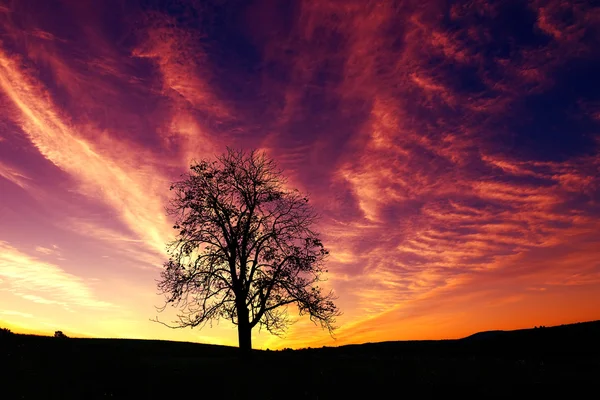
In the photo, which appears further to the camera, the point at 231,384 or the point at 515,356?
the point at 515,356

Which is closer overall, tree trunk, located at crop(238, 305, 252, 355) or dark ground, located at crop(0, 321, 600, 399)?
dark ground, located at crop(0, 321, 600, 399)

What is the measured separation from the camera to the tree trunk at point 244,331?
91.0 feet

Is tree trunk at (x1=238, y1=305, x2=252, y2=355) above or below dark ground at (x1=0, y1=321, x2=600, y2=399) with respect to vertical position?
above

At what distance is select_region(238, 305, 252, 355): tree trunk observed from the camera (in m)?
27.8

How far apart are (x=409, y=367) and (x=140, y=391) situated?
573 inches

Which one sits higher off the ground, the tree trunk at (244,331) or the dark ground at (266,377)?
the tree trunk at (244,331)

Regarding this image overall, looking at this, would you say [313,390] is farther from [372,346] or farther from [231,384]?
[372,346]

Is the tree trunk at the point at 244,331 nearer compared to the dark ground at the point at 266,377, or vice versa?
the dark ground at the point at 266,377

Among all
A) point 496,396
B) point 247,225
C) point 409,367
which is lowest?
point 496,396

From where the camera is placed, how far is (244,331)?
27.8 m

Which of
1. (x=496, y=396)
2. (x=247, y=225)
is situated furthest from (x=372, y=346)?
(x=496, y=396)

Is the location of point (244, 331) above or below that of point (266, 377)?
above

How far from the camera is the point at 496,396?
751 inches

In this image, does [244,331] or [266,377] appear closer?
[266,377]
